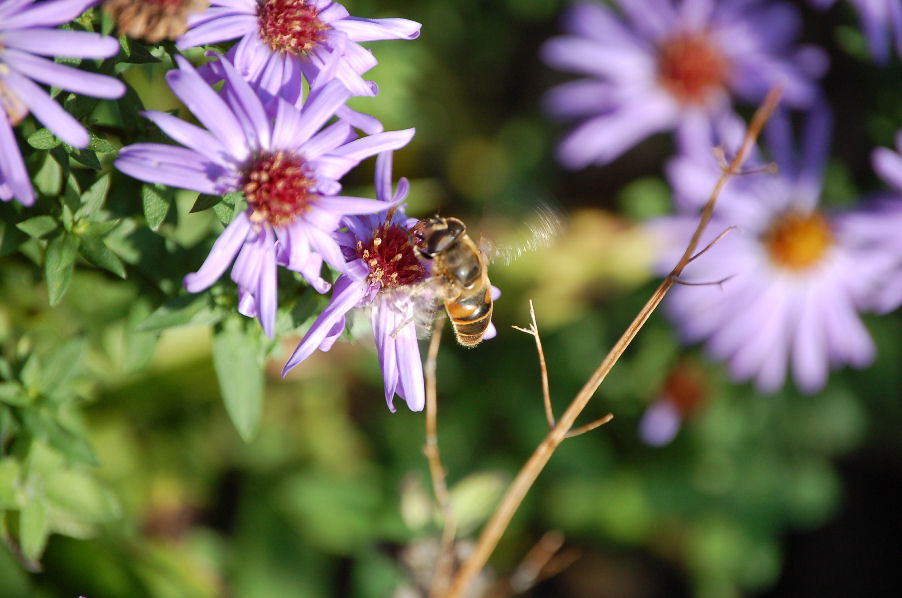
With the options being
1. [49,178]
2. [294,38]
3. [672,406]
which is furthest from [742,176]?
[49,178]

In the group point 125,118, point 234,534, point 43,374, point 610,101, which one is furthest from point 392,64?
point 234,534

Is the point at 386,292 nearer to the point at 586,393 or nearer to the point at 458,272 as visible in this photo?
the point at 458,272

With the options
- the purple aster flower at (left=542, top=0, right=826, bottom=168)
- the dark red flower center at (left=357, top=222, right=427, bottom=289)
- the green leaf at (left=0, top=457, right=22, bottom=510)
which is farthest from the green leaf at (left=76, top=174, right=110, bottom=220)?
the purple aster flower at (left=542, top=0, right=826, bottom=168)

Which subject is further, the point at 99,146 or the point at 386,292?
the point at 386,292

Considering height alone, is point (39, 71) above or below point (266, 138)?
above

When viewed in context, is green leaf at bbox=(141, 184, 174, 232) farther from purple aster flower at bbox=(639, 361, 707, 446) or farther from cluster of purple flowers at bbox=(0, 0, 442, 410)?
purple aster flower at bbox=(639, 361, 707, 446)

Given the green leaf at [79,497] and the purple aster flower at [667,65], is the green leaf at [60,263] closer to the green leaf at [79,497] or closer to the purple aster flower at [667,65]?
the green leaf at [79,497]
